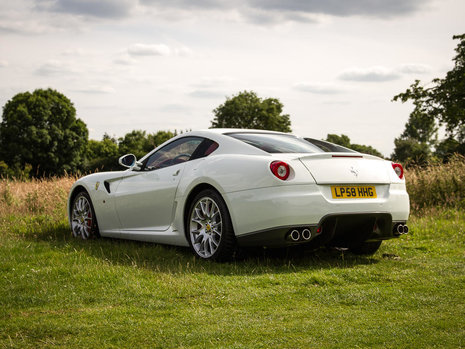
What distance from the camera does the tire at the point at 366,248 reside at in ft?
24.4

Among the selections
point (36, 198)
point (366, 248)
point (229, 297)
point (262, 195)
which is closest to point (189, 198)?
point (262, 195)

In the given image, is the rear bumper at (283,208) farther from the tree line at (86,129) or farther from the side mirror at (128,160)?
the tree line at (86,129)

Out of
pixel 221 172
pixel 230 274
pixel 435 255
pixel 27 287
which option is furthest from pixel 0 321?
pixel 435 255

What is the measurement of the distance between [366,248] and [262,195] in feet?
6.57

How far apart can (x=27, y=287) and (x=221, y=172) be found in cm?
226

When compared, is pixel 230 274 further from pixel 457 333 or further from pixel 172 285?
pixel 457 333

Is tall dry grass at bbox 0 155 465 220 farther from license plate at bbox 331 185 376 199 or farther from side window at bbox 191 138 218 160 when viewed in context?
license plate at bbox 331 185 376 199

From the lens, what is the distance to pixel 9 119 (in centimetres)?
6494

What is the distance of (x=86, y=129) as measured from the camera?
70500mm

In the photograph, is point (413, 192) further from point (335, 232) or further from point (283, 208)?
point (283, 208)

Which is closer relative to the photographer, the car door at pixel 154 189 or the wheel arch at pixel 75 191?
the car door at pixel 154 189

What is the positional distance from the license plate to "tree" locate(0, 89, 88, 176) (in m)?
58.9

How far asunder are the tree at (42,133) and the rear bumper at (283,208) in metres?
58.7

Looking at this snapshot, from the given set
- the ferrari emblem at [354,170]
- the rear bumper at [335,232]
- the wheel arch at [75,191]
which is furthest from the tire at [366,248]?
the wheel arch at [75,191]
